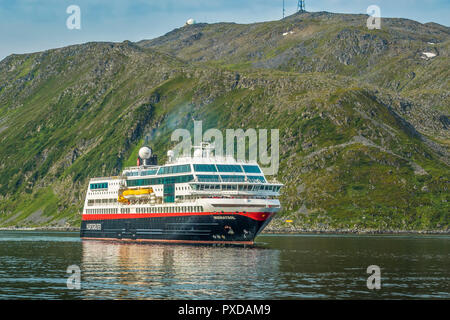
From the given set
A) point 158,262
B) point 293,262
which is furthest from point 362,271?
point 158,262

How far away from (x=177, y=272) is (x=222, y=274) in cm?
602

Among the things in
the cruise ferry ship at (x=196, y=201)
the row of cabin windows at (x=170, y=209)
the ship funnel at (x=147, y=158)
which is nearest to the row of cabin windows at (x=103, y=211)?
the cruise ferry ship at (x=196, y=201)

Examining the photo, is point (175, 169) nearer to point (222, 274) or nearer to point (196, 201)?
point (196, 201)

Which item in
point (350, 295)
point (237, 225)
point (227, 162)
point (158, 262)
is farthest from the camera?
point (227, 162)

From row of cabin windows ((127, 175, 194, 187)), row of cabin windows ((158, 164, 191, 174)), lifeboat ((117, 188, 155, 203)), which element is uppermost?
row of cabin windows ((158, 164, 191, 174))

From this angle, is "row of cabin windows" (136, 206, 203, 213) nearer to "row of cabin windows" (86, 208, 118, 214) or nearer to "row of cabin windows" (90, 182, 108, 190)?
"row of cabin windows" (86, 208, 118, 214)

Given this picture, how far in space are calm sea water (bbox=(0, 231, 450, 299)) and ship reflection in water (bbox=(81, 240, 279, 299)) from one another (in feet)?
0.31

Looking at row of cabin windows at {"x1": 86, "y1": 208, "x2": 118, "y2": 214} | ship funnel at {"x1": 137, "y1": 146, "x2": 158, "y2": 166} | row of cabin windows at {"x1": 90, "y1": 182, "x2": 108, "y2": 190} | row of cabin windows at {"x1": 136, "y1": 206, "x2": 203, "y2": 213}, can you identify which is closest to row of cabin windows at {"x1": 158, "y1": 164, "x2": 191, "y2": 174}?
row of cabin windows at {"x1": 136, "y1": 206, "x2": 203, "y2": 213}

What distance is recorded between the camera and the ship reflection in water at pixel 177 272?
212 feet

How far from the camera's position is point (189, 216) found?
123 m

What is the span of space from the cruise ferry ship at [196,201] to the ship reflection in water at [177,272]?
4.65 metres

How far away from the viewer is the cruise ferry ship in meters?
119

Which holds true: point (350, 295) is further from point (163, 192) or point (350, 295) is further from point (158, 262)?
point (163, 192)
